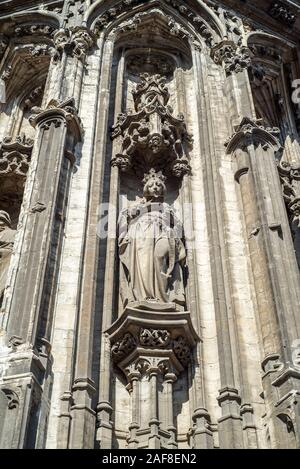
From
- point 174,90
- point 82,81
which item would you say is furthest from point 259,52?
point 82,81

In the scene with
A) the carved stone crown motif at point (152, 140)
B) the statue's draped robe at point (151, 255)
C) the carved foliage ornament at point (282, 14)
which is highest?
the carved foliage ornament at point (282, 14)

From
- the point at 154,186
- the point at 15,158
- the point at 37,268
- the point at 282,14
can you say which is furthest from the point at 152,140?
the point at 282,14

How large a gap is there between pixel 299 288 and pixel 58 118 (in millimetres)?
4299

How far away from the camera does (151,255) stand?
831 cm

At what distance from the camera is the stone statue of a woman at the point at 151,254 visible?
7996 millimetres

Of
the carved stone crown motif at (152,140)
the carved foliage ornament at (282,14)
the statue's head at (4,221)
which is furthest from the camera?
the carved foliage ornament at (282,14)

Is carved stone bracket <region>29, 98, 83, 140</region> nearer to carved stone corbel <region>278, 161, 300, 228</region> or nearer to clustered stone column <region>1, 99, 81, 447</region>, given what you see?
clustered stone column <region>1, 99, 81, 447</region>

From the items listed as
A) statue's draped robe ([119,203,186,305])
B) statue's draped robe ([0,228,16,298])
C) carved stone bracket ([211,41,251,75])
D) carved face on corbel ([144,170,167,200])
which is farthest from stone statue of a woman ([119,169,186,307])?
carved stone bracket ([211,41,251,75])

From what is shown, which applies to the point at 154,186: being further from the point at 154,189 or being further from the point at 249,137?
the point at 249,137

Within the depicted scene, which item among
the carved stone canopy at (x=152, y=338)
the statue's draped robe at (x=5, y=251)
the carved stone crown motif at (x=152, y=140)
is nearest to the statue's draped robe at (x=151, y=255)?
the carved stone canopy at (x=152, y=338)

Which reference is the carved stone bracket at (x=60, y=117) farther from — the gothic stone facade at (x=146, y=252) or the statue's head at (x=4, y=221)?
the statue's head at (x=4, y=221)

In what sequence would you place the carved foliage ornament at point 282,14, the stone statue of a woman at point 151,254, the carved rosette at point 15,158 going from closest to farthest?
the stone statue of a woman at point 151,254 < the carved rosette at point 15,158 < the carved foliage ornament at point 282,14

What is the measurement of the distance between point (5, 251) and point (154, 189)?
227cm

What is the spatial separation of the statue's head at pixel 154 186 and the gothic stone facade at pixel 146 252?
0.08 ft
